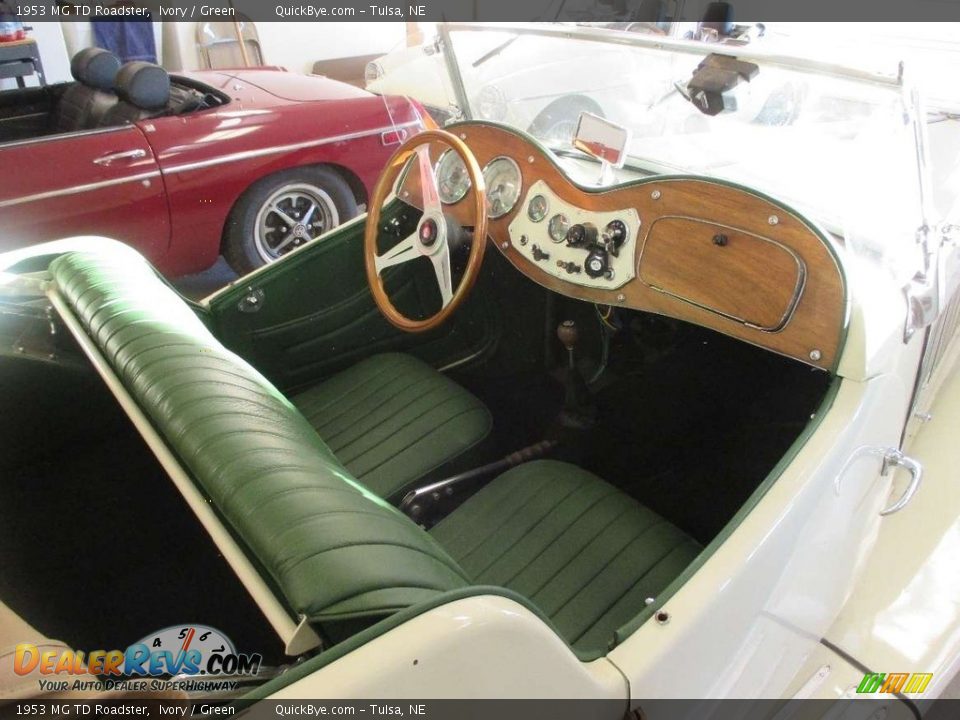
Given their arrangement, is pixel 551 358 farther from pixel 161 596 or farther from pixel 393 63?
pixel 393 63

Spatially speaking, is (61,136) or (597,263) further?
(61,136)

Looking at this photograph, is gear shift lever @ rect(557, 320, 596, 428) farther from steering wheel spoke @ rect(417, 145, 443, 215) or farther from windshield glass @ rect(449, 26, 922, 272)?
windshield glass @ rect(449, 26, 922, 272)

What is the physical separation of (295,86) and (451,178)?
2.30 m

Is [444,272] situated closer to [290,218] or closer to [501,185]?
[501,185]

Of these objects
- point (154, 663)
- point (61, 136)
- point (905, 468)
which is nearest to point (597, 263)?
point (905, 468)

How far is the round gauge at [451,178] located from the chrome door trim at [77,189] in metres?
1.80

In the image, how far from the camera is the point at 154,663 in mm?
1056

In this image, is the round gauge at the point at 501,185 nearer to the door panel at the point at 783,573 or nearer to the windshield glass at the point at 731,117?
the windshield glass at the point at 731,117

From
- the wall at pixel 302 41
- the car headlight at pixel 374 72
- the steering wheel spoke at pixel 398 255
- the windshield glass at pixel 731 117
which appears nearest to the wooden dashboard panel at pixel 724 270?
the windshield glass at pixel 731 117

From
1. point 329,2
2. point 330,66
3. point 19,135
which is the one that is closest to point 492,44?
point 19,135

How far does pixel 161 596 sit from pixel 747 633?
3.66ft

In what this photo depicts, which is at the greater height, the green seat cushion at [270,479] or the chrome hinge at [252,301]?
the green seat cushion at [270,479]

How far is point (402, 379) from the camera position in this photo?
2.04 meters

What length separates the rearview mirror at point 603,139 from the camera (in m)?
1.83
